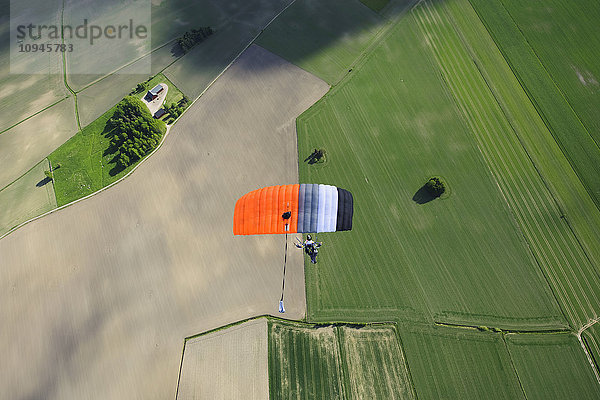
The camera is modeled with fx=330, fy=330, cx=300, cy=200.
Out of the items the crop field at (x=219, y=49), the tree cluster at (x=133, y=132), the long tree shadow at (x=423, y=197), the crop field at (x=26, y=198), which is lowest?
the long tree shadow at (x=423, y=197)

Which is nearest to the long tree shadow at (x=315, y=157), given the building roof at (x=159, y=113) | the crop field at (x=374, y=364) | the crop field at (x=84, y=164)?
the crop field at (x=374, y=364)

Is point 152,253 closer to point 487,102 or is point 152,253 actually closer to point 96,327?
point 96,327

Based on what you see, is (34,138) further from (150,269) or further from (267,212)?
(267,212)

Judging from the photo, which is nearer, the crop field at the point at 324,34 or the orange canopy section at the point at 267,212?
the orange canopy section at the point at 267,212

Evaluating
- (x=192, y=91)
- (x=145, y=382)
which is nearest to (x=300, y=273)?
(x=145, y=382)

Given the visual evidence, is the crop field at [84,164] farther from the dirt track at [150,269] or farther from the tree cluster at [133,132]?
the dirt track at [150,269]

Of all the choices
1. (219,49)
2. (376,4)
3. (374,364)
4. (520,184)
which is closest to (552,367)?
(374,364)
